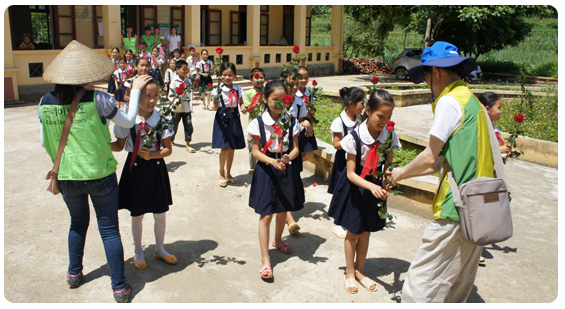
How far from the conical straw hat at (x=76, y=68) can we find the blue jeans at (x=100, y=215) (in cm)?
75

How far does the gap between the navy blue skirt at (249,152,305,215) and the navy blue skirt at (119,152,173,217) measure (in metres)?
0.80

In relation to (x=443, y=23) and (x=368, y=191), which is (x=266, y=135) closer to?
(x=368, y=191)

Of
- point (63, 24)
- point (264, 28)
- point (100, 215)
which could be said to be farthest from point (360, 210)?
point (264, 28)

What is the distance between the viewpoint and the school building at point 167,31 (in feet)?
46.2

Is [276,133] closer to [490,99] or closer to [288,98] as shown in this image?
[288,98]

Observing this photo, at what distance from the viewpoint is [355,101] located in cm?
494

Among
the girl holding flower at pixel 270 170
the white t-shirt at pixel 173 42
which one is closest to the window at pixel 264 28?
the white t-shirt at pixel 173 42

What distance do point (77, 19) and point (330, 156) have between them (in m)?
13.2

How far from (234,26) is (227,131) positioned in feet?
55.8

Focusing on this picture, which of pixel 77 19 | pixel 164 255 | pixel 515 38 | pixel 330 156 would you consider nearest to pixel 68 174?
pixel 164 255

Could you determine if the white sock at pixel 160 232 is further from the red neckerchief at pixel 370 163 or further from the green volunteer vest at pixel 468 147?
the green volunteer vest at pixel 468 147

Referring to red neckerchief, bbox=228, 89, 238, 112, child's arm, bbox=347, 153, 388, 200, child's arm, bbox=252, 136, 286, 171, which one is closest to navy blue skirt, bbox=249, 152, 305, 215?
child's arm, bbox=252, 136, 286, 171

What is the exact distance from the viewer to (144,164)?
4.13 meters

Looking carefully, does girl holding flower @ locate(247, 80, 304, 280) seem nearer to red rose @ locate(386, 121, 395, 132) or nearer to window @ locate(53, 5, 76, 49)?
red rose @ locate(386, 121, 395, 132)
